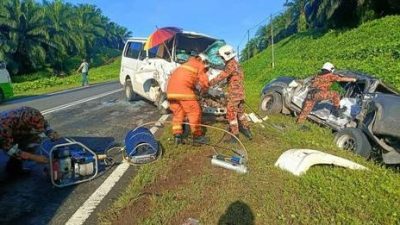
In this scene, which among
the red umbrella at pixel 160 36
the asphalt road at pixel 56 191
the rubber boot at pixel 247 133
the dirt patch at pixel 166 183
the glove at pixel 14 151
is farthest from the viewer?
the red umbrella at pixel 160 36

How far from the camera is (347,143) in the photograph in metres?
7.56

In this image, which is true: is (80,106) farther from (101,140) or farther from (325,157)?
(325,157)

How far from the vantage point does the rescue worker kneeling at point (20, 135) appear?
5512 mm

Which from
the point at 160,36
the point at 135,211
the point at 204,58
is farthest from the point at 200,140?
the point at 160,36

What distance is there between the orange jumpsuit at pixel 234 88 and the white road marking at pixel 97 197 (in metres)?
2.26

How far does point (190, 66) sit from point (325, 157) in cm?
283

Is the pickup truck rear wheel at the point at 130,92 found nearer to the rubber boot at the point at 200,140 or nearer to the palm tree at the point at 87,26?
the rubber boot at the point at 200,140

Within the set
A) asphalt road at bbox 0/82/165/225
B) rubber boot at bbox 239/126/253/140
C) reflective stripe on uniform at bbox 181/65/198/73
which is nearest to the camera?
asphalt road at bbox 0/82/165/225

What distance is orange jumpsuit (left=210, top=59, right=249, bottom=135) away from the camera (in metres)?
7.48

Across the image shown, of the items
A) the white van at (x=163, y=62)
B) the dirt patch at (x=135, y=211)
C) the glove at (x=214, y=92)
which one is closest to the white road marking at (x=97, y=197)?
the dirt patch at (x=135, y=211)

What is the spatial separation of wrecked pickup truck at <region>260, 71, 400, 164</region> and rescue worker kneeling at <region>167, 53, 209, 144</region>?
2744 millimetres

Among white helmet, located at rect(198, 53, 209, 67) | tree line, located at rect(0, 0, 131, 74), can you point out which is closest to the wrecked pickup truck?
white helmet, located at rect(198, 53, 209, 67)

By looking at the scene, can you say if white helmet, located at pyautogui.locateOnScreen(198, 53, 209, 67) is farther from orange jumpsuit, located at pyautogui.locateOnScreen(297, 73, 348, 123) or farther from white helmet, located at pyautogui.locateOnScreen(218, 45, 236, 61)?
orange jumpsuit, located at pyautogui.locateOnScreen(297, 73, 348, 123)

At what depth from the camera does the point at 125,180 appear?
5.58 m
